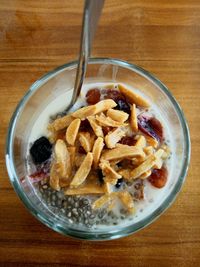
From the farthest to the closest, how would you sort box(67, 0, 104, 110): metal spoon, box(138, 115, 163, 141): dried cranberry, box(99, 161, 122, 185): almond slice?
box(138, 115, 163, 141): dried cranberry
box(99, 161, 122, 185): almond slice
box(67, 0, 104, 110): metal spoon

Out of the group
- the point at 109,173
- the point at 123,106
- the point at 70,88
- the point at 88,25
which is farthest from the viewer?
the point at 70,88

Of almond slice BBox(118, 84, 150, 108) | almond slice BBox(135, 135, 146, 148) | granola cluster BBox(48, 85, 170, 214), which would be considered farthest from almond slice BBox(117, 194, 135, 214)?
almond slice BBox(118, 84, 150, 108)

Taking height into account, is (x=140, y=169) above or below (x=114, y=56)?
below

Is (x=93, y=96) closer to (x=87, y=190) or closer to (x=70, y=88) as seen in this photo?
(x=70, y=88)

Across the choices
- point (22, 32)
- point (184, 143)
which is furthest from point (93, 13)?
point (22, 32)

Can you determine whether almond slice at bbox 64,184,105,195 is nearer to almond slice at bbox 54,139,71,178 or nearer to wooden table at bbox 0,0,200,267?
almond slice at bbox 54,139,71,178

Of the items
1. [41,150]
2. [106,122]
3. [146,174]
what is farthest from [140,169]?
[41,150]
